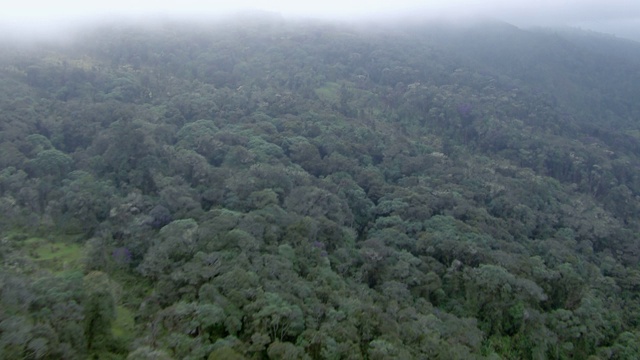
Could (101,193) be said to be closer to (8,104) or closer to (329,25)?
(8,104)

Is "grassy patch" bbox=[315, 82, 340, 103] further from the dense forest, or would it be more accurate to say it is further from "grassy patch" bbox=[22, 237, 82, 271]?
"grassy patch" bbox=[22, 237, 82, 271]

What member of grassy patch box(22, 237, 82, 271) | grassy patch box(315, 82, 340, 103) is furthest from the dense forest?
grassy patch box(315, 82, 340, 103)

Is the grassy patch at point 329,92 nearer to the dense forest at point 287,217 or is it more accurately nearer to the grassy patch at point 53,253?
the dense forest at point 287,217

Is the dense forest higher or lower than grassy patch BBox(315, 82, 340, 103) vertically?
higher

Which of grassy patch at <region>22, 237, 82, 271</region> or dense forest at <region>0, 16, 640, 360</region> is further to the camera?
grassy patch at <region>22, 237, 82, 271</region>

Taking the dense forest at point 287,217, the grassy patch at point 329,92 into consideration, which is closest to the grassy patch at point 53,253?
the dense forest at point 287,217

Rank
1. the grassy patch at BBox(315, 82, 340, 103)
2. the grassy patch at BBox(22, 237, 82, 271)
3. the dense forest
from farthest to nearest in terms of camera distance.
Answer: the grassy patch at BBox(315, 82, 340, 103)
the grassy patch at BBox(22, 237, 82, 271)
the dense forest

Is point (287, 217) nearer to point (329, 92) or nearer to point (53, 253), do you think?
point (53, 253)

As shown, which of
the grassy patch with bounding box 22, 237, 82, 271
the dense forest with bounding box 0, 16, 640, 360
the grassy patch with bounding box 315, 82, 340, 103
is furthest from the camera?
the grassy patch with bounding box 315, 82, 340, 103

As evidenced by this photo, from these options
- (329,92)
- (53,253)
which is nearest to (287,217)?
(53,253)
